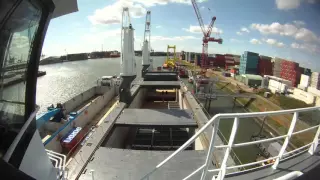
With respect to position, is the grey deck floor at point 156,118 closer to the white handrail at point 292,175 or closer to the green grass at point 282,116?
the white handrail at point 292,175

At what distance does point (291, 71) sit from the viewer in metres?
55.9

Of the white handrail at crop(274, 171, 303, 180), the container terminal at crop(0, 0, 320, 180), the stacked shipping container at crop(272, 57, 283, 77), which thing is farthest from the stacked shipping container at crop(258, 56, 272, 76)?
the white handrail at crop(274, 171, 303, 180)

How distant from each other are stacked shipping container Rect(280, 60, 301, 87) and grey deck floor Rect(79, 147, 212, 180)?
5943cm

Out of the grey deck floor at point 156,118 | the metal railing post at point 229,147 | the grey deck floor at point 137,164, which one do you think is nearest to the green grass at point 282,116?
the grey deck floor at point 156,118

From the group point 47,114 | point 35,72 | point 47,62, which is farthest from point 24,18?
point 47,62

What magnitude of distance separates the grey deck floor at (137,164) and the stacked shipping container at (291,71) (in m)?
59.4

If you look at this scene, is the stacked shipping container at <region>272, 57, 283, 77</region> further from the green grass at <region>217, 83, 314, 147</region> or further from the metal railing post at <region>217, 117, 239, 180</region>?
the metal railing post at <region>217, 117, 239, 180</region>

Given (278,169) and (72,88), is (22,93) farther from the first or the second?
(72,88)

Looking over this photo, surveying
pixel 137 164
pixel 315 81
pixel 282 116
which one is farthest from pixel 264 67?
pixel 137 164

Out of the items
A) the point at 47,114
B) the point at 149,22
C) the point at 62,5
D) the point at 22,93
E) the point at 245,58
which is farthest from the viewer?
the point at 245,58

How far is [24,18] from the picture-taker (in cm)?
188

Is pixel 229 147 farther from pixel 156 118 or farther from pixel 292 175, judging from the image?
pixel 156 118

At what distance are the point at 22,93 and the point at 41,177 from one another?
1103 millimetres

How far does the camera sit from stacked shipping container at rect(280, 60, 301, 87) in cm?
5403
